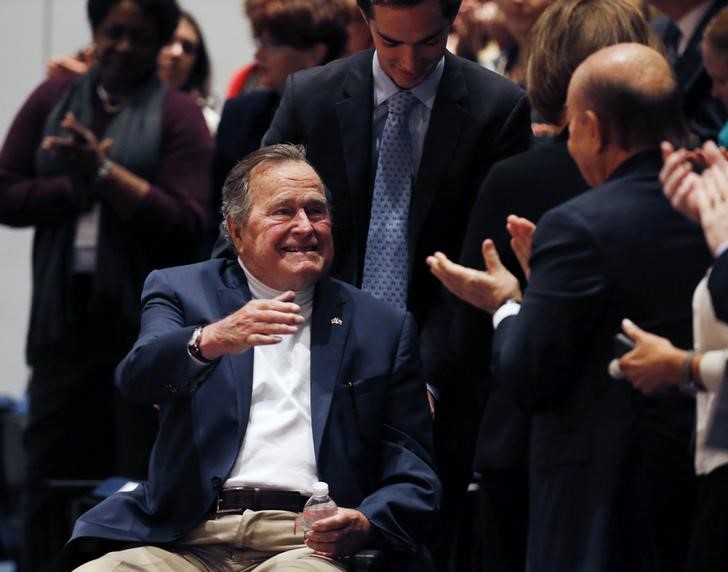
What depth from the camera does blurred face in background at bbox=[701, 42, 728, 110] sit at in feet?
13.0

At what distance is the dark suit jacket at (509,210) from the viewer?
3.30 m

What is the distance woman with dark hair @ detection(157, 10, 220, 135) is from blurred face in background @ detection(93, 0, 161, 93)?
971 millimetres

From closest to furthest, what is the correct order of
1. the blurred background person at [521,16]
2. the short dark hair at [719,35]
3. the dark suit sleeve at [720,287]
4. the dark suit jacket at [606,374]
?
the dark suit sleeve at [720,287] → the dark suit jacket at [606,374] → the short dark hair at [719,35] → the blurred background person at [521,16]

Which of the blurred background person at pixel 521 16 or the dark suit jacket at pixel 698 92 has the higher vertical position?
the blurred background person at pixel 521 16

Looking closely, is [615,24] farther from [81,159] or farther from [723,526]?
[81,159]

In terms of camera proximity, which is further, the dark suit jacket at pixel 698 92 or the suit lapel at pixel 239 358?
the dark suit jacket at pixel 698 92

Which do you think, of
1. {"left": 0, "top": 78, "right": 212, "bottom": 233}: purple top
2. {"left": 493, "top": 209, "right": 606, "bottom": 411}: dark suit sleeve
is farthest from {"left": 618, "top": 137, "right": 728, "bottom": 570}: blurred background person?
{"left": 0, "top": 78, "right": 212, "bottom": 233}: purple top

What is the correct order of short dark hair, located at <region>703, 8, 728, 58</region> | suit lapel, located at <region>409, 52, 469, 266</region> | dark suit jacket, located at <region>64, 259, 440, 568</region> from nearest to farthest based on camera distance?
dark suit jacket, located at <region>64, 259, 440, 568</region> < suit lapel, located at <region>409, 52, 469, 266</region> < short dark hair, located at <region>703, 8, 728, 58</region>

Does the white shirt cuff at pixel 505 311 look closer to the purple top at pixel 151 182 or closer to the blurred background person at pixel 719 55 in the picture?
the blurred background person at pixel 719 55

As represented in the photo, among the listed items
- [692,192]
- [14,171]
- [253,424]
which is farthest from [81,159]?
[692,192]

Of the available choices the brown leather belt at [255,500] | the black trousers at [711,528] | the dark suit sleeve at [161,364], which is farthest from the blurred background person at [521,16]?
the black trousers at [711,528]

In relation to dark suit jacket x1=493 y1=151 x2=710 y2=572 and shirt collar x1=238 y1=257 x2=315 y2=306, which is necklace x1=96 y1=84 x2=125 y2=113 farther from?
dark suit jacket x1=493 y1=151 x2=710 y2=572

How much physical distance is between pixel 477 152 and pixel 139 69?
166 centimetres

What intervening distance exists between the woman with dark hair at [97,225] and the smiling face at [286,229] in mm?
1363
